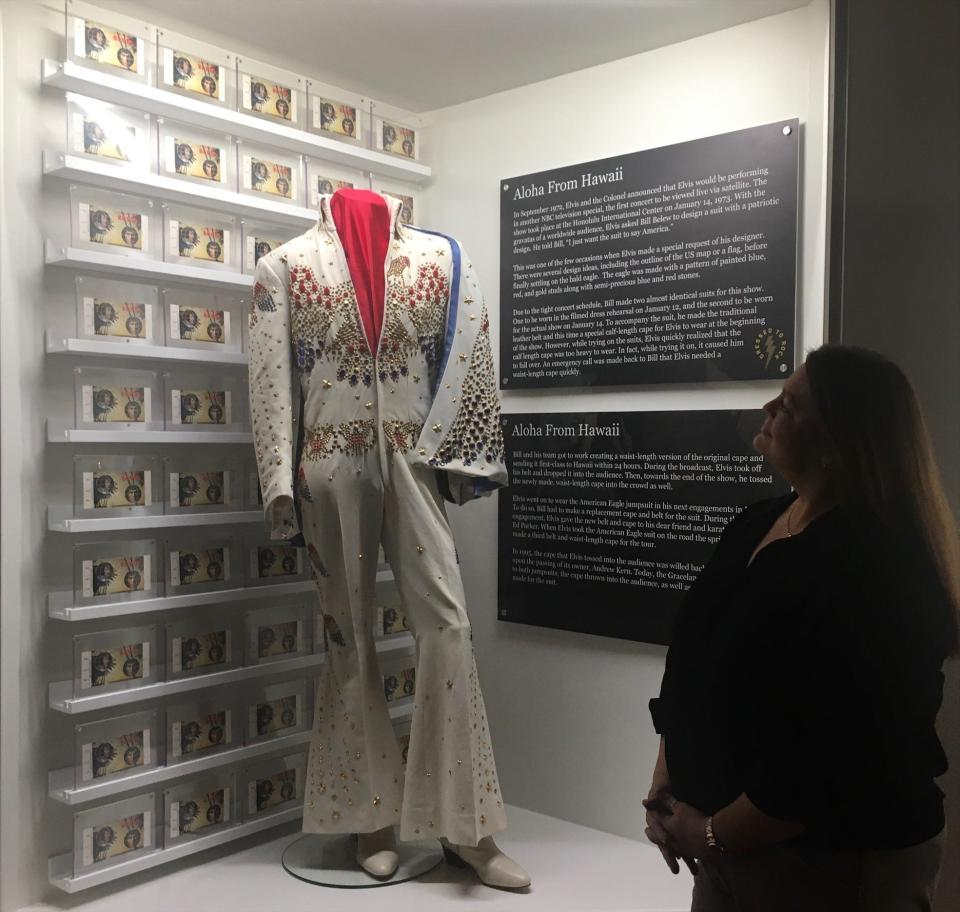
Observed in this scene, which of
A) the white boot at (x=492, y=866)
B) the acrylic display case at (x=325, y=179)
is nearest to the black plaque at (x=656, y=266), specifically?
the acrylic display case at (x=325, y=179)

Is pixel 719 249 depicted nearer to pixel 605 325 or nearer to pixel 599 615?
pixel 605 325

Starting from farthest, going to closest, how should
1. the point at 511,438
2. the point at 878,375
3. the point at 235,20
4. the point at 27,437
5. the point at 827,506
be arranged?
the point at 511,438
the point at 235,20
the point at 27,437
the point at 827,506
the point at 878,375

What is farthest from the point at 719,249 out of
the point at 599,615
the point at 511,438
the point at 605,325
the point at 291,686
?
the point at 291,686

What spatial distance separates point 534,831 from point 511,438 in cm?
109

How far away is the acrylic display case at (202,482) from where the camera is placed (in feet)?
8.59

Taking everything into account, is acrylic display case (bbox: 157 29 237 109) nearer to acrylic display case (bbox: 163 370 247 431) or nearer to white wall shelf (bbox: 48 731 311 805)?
acrylic display case (bbox: 163 370 247 431)

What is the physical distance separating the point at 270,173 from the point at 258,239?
193 millimetres

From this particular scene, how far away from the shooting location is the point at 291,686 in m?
2.87

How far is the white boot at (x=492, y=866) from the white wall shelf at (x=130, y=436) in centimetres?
118

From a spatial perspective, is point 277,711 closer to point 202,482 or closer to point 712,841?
point 202,482

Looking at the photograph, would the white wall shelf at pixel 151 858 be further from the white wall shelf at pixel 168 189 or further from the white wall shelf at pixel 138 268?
the white wall shelf at pixel 168 189

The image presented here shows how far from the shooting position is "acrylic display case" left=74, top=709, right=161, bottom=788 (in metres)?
2.43

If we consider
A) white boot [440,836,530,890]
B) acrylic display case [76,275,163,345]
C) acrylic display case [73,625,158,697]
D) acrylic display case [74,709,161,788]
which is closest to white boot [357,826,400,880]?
white boot [440,836,530,890]

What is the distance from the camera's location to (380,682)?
8.43 ft
